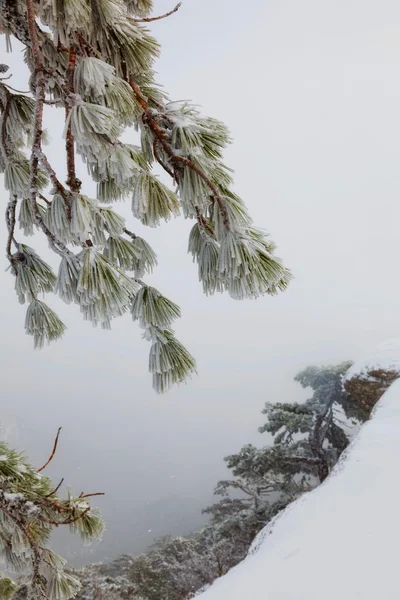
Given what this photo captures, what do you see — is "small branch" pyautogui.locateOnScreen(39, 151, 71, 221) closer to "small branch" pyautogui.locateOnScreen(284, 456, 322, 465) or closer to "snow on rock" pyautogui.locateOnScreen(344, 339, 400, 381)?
"snow on rock" pyautogui.locateOnScreen(344, 339, 400, 381)

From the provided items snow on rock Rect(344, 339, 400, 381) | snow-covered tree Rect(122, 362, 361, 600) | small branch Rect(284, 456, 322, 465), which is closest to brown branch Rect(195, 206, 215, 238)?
snow on rock Rect(344, 339, 400, 381)

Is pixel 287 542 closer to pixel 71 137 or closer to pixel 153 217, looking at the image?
pixel 153 217

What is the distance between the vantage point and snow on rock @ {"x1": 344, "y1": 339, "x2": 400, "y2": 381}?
764 cm

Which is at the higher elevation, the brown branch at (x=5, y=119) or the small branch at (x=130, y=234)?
the brown branch at (x=5, y=119)

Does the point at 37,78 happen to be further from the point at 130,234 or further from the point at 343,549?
the point at 343,549

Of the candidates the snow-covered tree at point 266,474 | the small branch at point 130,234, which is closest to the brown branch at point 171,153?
the small branch at point 130,234

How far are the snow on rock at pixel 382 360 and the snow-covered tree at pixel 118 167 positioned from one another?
764 centimetres

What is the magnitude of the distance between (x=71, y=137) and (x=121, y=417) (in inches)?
3289

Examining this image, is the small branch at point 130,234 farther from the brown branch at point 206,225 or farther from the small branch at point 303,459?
the small branch at point 303,459

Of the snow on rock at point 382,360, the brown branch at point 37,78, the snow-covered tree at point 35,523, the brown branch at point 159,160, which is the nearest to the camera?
the brown branch at point 37,78

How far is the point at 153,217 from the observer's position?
3.34ft

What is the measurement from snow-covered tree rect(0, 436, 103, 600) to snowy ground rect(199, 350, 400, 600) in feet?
3.23

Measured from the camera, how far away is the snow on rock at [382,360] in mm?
7645

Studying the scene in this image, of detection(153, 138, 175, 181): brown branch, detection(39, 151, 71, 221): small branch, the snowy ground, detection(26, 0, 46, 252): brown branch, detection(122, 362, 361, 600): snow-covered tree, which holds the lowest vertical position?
detection(122, 362, 361, 600): snow-covered tree
